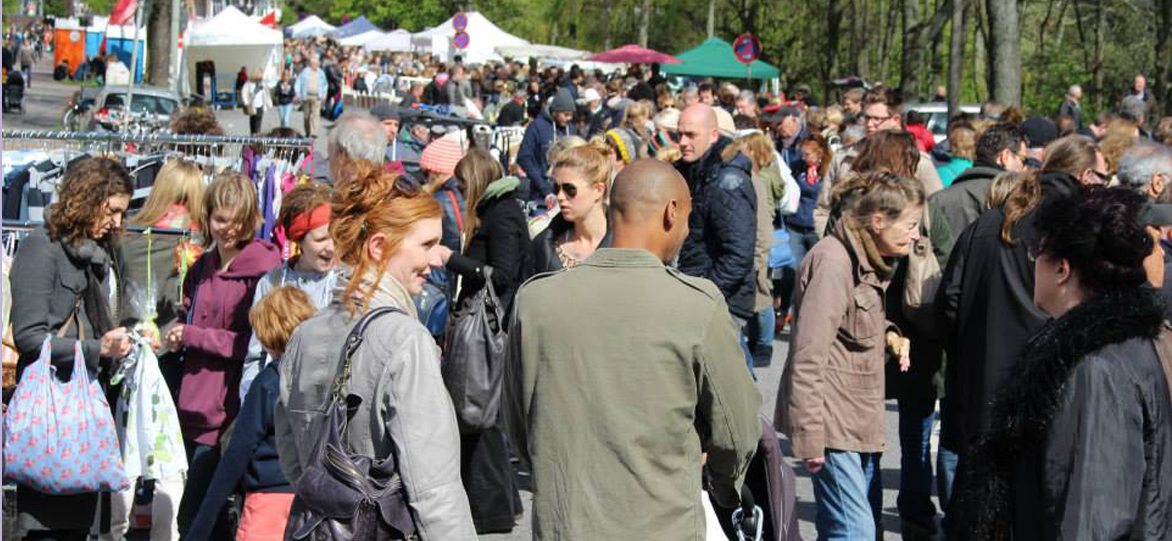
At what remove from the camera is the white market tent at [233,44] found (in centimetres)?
3572

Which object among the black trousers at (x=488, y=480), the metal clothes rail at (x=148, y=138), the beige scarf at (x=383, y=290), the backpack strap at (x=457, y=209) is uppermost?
the metal clothes rail at (x=148, y=138)

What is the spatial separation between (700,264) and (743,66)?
30.3m

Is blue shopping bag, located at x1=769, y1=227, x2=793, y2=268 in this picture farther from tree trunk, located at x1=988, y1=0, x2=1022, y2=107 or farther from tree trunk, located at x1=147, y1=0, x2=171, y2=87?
tree trunk, located at x1=147, y1=0, x2=171, y2=87

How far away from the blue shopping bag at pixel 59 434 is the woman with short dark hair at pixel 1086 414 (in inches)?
132

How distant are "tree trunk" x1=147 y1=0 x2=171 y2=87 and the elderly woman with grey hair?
81.5 feet

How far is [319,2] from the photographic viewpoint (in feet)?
431

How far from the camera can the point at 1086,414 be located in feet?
10.7

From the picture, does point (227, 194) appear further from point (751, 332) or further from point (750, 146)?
point (751, 332)

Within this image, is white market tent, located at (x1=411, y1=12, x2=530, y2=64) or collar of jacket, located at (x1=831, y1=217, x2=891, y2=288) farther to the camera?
white market tent, located at (x1=411, y1=12, x2=530, y2=64)

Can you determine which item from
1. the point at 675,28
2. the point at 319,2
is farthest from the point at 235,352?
the point at 319,2

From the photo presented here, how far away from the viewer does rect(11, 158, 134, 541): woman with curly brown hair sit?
17.7 ft

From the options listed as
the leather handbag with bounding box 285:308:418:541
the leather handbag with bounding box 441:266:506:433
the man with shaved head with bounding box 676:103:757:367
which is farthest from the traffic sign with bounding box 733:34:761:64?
the leather handbag with bounding box 285:308:418:541

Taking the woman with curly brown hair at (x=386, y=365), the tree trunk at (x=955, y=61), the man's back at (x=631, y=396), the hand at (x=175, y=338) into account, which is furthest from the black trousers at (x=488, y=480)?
the tree trunk at (x=955, y=61)

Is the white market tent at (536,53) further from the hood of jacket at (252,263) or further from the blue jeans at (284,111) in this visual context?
the hood of jacket at (252,263)
